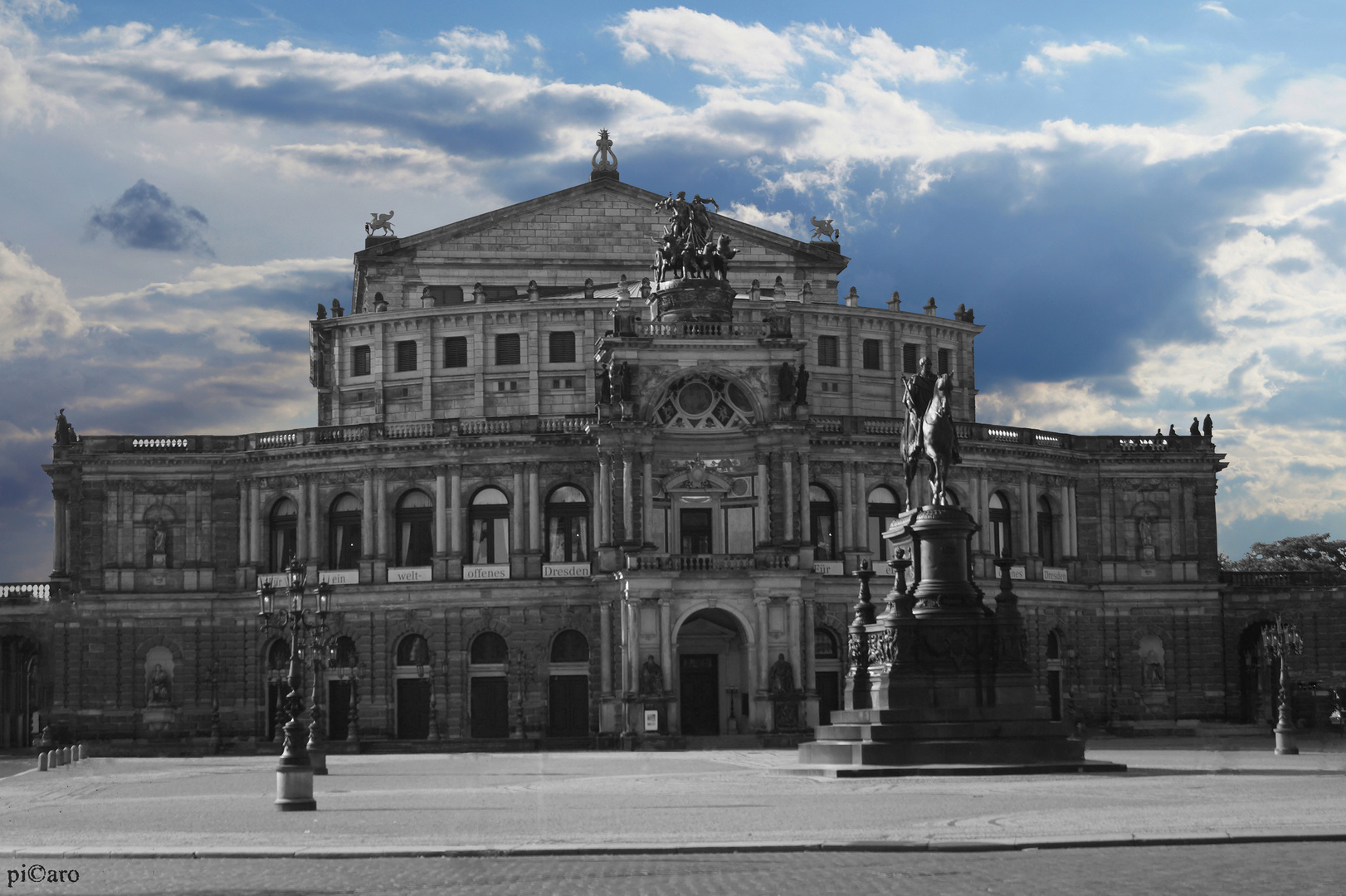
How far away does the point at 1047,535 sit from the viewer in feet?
294

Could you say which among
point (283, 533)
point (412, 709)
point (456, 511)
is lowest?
point (412, 709)

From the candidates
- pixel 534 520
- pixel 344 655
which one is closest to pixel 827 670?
pixel 534 520

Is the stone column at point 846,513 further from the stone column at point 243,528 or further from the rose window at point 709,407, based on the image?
the stone column at point 243,528

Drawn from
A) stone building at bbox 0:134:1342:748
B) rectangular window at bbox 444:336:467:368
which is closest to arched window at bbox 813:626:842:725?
stone building at bbox 0:134:1342:748

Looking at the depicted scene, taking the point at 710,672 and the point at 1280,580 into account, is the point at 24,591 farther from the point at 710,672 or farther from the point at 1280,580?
the point at 1280,580

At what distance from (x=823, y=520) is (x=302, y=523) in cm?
2488

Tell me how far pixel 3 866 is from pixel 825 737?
76.4 ft

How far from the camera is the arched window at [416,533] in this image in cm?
8412

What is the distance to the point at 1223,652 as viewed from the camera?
89.6 m

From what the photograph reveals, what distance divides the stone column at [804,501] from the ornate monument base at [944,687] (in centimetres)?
3719

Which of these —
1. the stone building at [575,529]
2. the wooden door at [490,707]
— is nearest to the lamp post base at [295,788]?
the stone building at [575,529]


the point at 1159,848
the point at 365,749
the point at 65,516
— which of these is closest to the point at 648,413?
the point at 365,749

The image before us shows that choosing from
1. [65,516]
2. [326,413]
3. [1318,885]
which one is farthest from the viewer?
[326,413]

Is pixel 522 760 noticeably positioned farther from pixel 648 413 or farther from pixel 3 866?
pixel 3 866
